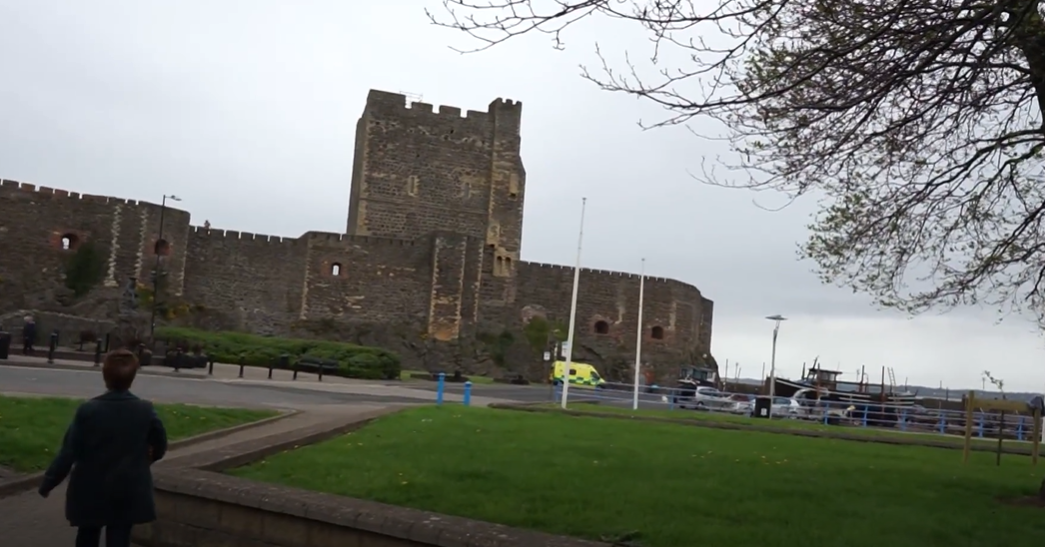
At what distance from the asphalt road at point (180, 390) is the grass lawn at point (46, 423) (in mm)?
2219

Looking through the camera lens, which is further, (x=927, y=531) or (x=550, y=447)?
(x=550, y=447)

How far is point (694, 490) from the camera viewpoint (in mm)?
9117

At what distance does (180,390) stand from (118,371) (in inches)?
600

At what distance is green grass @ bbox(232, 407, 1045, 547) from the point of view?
7773 millimetres

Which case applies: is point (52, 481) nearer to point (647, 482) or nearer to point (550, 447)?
point (647, 482)

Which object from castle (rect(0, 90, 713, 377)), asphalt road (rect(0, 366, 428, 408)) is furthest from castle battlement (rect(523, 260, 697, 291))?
asphalt road (rect(0, 366, 428, 408))

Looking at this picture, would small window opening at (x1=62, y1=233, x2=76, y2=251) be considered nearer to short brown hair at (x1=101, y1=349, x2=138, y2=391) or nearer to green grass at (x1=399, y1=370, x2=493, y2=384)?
green grass at (x1=399, y1=370, x2=493, y2=384)

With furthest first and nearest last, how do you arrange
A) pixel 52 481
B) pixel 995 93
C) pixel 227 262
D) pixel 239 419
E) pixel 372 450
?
pixel 227 262 → pixel 239 419 → pixel 372 450 → pixel 995 93 → pixel 52 481

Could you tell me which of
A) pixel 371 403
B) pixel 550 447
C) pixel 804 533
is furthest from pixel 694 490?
pixel 371 403

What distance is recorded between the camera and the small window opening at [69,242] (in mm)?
39281

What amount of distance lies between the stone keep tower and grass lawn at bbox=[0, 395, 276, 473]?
107ft

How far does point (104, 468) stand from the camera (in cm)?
582

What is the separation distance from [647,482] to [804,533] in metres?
2.05

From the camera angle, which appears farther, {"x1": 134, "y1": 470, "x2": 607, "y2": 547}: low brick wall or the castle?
the castle
